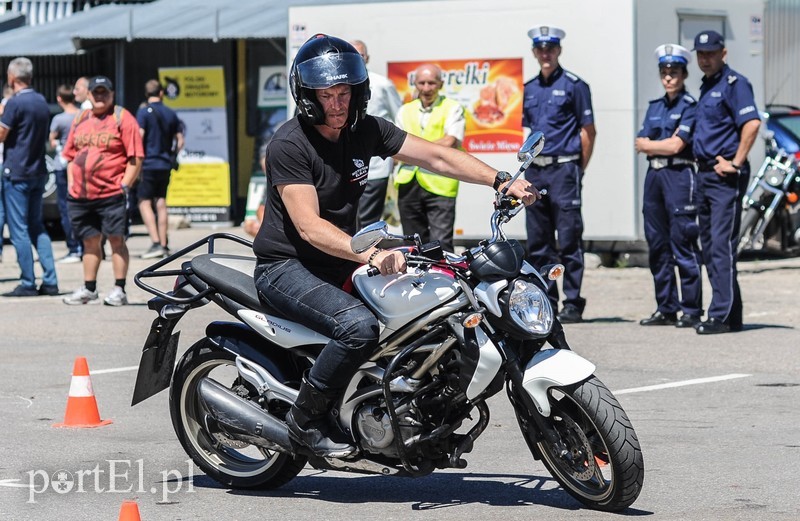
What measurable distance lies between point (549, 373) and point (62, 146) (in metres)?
12.2

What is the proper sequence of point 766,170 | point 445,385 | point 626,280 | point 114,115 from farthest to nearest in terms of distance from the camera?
point 766,170, point 626,280, point 114,115, point 445,385

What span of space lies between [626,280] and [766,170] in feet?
7.71

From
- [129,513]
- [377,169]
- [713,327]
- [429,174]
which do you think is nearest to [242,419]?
[129,513]

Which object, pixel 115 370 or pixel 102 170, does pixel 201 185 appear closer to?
pixel 102 170

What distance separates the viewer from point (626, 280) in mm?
15039

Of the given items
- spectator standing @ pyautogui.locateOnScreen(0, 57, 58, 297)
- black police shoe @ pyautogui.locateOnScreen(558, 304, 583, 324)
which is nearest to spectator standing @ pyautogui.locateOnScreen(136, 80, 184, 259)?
spectator standing @ pyautogui.locateOnScreen(0, 57, 58, 297)

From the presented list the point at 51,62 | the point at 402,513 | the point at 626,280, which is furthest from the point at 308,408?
the point at 51,62

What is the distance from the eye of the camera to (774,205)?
631 inches

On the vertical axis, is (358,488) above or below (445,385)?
below

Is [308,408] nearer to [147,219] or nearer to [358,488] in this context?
[358,488]

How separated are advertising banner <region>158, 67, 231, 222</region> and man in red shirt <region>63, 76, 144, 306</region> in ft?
30.3

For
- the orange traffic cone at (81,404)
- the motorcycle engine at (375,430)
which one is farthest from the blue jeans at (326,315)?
the orange traffic cone at (81,404)

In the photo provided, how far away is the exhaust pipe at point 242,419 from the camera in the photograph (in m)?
6.16

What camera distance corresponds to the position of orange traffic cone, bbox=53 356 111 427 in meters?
7.67
